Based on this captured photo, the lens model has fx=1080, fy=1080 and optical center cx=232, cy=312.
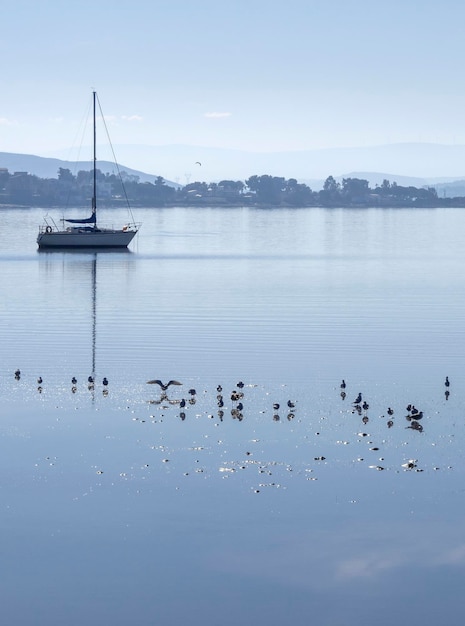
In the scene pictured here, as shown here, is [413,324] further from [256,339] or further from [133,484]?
[133,484]

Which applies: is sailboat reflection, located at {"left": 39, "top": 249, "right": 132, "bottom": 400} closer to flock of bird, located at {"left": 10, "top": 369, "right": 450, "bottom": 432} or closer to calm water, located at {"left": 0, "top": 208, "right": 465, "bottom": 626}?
calm water, located at {"left": 0, "top": 208, "right": 465, "bottom": 626}

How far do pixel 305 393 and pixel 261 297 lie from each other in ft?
109

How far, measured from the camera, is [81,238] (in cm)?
11394

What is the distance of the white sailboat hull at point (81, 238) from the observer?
114 metres

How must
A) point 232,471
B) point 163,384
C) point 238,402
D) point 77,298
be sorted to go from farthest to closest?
point 77,298, point 163,384, point 238,402, point 232,471

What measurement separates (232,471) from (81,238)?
88574mm

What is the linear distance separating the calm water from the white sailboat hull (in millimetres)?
55409

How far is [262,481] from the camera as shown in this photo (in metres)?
26.8

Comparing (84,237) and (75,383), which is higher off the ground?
(84,237)

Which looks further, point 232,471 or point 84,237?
point 84,237

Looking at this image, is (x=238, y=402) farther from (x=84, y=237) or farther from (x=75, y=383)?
(x=84, y=237)

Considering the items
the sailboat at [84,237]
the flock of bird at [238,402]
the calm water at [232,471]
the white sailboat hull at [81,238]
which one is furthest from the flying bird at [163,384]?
the white sailboat hull at [81,238]

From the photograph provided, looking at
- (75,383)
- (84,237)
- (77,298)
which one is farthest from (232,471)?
(84,237)

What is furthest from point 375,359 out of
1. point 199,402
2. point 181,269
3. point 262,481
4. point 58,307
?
point 181,269
